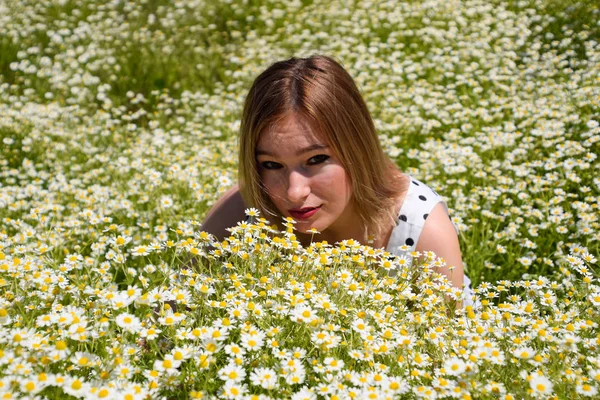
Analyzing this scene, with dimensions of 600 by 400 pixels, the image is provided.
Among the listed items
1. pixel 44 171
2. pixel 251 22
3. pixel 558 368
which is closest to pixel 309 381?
pixel 558 368

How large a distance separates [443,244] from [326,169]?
→ 801 millimetres

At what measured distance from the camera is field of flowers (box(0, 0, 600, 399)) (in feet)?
6.01

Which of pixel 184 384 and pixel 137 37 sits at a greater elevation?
pixel 184 384

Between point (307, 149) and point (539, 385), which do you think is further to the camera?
point (307, 149)

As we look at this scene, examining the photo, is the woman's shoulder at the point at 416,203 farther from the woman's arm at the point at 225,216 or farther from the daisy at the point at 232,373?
the daisy at the point at 232,373

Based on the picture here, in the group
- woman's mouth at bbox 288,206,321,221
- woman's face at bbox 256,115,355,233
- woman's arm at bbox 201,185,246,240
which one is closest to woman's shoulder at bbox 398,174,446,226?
woman's face at bbox 256,115,355,233

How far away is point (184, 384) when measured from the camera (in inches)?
71.1

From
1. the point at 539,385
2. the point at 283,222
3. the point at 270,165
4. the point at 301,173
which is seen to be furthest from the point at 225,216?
the point at 539,385

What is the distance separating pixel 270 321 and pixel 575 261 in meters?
1.40

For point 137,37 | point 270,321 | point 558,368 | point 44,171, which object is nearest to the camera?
point 558,368

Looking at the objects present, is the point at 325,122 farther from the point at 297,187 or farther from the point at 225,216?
the point at 225,216

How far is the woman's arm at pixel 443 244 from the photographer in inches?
122

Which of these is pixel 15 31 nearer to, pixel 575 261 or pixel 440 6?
pixel 440 6

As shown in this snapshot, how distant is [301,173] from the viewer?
2.73 meters
